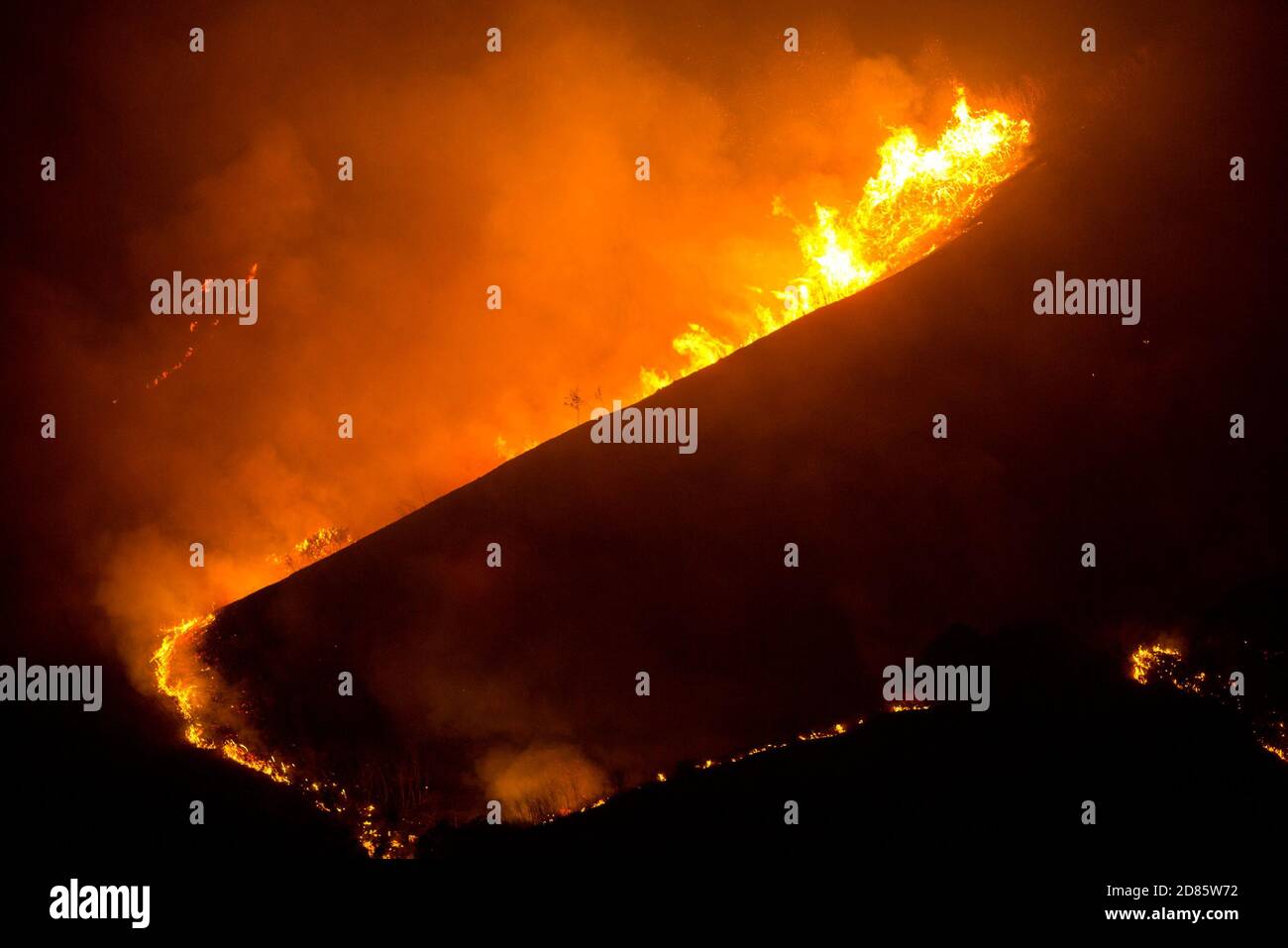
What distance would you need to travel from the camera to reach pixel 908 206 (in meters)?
21.9

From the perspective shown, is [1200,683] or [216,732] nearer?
[1200,683]

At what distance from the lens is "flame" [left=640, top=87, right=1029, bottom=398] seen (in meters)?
20.4

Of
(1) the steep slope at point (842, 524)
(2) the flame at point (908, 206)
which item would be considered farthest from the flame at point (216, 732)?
(2) the flame at point (908, 206)

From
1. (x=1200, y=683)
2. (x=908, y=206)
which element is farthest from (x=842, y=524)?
(x=908, y=206)

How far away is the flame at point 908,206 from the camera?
20.4 meters

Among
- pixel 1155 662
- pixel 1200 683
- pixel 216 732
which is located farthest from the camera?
pixel 216 732

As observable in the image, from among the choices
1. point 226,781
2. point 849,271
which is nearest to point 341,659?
point 226,781

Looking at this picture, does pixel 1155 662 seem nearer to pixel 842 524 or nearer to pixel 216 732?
pixel 842 524

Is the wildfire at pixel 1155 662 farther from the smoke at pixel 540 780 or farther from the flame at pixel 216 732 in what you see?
the flame at pixel 216 732

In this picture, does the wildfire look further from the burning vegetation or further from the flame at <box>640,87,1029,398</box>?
the flame at <box>640,87,1029,398</box>

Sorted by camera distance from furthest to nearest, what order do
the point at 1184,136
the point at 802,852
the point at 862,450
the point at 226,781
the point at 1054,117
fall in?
the point at 1054,117
the point at 1184,136
the point at 862,450
the point at 226,781
the point at 802,852

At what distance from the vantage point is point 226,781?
1408 centimetres

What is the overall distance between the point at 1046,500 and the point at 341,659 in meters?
12.0
